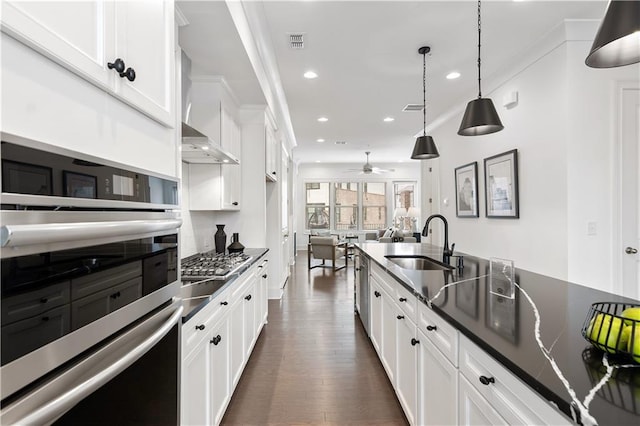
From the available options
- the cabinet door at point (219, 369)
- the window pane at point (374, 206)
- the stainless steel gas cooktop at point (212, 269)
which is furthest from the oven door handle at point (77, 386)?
the window pane at point (374, 206)

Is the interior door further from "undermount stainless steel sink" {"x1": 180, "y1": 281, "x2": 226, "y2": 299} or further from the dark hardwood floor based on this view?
"undermount stainless steel sink" {"x1": 180, "y1": 281, "x2": 226, "y2": 299}

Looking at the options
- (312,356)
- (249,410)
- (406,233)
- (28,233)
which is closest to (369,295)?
(312,356)

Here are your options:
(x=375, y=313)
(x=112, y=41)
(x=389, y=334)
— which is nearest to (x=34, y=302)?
(x=112, y=41)

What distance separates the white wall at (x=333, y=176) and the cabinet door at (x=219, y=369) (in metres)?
9.06

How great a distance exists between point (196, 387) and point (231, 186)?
223 cm

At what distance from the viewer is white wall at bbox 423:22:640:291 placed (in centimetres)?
301

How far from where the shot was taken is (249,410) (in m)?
2.10

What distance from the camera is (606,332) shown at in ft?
2.65

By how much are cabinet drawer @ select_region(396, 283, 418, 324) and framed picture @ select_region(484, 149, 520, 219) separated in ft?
8.57

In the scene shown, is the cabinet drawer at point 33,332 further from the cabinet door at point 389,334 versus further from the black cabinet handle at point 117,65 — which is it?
the cabinet door at point 389,334

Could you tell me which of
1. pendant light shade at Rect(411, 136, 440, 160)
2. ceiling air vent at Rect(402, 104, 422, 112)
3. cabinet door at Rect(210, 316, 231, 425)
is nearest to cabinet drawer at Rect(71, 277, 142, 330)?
cabinet door at Rect(210, 316, 231, 425)

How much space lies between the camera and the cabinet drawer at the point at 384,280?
2143 mm

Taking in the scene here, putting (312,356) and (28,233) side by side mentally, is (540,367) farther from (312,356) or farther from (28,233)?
(312,356)

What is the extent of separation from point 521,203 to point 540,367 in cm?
349
